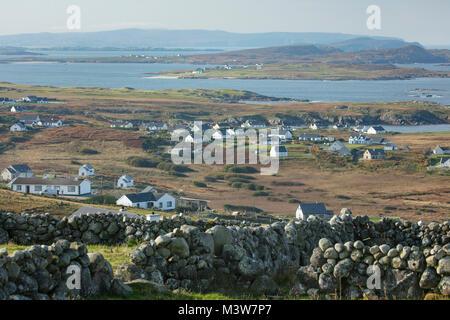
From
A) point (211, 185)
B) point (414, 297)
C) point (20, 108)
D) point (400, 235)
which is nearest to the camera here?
point (414, 297)

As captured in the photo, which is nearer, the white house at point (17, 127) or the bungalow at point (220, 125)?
the white house at point (17, 127)

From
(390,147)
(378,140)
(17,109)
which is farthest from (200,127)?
(17,109)

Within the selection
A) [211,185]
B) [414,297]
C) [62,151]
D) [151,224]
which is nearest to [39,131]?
[62,151]

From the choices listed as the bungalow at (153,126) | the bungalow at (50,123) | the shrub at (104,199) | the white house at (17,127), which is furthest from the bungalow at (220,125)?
the shrub at (104,199)

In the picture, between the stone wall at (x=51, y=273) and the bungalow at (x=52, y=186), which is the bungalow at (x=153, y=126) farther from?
the stone wall at (x=51, y=273)

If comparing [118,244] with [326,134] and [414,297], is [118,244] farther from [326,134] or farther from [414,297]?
[326,134]
